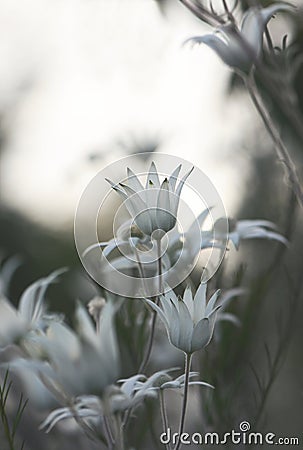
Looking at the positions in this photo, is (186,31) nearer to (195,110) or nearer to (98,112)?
(195,110)

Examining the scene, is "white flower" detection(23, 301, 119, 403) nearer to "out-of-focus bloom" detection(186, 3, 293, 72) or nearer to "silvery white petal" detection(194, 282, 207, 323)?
"silvery white petal" detection(194, 282, 207, 323)

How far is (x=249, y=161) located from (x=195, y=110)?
68 millimetres

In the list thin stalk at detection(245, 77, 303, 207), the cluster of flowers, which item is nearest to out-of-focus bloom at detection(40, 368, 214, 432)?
the cluster of flowers

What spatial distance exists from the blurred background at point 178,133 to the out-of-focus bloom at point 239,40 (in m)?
0.05

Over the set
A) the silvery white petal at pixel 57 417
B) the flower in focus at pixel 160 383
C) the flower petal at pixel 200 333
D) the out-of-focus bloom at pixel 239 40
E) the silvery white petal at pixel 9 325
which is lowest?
Result: the silvery white petal at pixel 57 417

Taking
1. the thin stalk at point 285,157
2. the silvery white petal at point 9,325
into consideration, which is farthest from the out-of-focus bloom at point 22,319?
the thin stalk at point 285,157

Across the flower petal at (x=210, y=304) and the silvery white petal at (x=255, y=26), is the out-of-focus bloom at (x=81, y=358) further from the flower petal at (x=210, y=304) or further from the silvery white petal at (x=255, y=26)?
the silvery white petal at (x=255, y=26)

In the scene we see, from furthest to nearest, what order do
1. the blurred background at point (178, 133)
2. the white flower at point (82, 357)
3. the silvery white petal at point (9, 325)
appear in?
the blurred background at point (178, 133), the silvery white petal at point (9, 325), the white flower at point (82, 357)

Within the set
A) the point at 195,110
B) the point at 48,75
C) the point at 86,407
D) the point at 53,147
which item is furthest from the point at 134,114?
the point at 86,407

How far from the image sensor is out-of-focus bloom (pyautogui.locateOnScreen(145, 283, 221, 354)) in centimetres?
32

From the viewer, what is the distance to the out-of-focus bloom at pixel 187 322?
12.6 inches

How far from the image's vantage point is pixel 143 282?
36 centimetres

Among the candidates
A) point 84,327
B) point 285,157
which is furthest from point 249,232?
point 84,327

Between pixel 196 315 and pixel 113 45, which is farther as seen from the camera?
pixel 113 45
